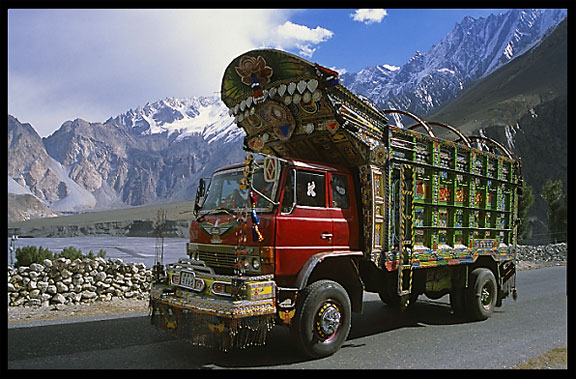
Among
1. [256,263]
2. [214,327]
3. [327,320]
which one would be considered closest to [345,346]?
[327,320]

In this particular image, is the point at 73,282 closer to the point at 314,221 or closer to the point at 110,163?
the point at 314,221

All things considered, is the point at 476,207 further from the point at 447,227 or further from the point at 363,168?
the point at 363,168

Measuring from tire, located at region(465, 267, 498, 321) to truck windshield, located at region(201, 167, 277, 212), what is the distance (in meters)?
5.04

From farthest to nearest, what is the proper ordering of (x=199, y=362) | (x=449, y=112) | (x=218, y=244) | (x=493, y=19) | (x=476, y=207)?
(x=493, y=19)
(x=449, y=112)
(x=476, y=207)
(x=218, y=244)
(x=199, y=362)

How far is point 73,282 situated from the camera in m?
10.0

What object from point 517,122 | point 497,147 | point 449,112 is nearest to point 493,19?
point 449,112

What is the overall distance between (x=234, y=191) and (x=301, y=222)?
115cm

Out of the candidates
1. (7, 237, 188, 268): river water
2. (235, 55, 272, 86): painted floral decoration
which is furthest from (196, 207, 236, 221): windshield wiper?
(7, 237, 188, 268): river water

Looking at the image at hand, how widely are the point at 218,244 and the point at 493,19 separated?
8686 inches

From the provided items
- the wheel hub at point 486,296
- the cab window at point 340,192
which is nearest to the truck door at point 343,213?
the cab window at point 340,192

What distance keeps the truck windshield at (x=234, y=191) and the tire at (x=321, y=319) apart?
4.31 ft

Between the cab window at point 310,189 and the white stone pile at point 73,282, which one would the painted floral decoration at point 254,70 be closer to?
the cab window at point 310,189

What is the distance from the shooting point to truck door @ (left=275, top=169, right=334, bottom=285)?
20.1ft
